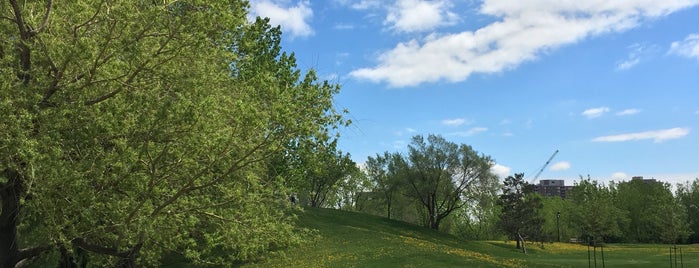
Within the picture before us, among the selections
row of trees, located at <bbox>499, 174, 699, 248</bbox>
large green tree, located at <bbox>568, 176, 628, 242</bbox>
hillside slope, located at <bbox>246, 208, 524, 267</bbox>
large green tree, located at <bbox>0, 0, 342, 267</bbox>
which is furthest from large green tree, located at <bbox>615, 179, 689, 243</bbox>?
large green tree, located at <bbox>0, 0, 342, 267</bbox>

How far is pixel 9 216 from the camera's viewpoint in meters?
10.9

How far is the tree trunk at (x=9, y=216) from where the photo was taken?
10234 mm

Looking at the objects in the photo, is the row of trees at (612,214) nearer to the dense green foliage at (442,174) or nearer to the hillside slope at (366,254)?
the dense green foliage at (442,174)

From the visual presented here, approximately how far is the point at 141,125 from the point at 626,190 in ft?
363

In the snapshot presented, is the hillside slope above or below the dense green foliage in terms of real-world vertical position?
below

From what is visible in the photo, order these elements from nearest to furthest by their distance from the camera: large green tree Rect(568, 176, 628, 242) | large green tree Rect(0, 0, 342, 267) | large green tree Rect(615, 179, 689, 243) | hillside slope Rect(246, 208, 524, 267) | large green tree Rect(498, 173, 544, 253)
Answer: large green tree Rect(0, 0, 342, 267)
hillside slope Rect(246, 208, 524, 267)
large green tree Rect(498, 173, 544, 253)
large green tree Rect(568, 176, 628, 242)
large green tree Rect(615, 179, 689, 243)

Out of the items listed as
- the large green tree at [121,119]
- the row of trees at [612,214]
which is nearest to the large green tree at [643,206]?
the row of trees at [612,214]

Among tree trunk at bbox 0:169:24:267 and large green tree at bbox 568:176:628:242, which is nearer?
tree trunk at bbox 0:169:24:267

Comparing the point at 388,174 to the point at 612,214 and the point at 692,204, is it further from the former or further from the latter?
the point at 692,204

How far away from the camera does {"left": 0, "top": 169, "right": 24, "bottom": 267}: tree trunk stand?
10234mm

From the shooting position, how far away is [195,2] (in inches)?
403

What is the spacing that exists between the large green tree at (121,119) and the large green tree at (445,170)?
56949 mm

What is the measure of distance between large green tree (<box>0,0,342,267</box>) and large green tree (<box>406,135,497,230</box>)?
56.9 meters

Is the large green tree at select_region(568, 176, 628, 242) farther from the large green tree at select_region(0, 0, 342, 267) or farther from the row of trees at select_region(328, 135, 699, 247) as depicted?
the large green tree at select_region(0, 0, 342, 267)
